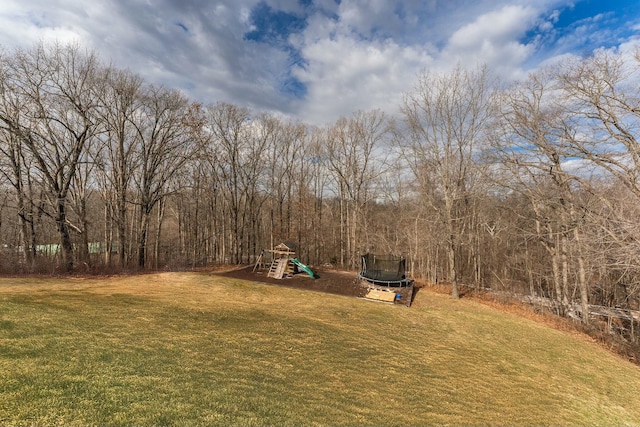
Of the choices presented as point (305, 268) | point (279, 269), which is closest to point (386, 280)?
point (305, 268)

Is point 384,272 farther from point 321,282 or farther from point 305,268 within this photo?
point 305,268

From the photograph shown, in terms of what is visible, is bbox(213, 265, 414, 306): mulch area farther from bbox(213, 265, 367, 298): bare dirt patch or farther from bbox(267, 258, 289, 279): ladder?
bbox(267, 258, 289, 279): ladder

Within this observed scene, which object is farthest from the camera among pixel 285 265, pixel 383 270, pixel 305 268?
pixel 305 268

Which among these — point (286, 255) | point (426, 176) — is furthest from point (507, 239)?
point (286, 255)

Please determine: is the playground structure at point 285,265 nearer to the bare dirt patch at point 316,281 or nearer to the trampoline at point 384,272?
the bare dirt patch at point 316,281

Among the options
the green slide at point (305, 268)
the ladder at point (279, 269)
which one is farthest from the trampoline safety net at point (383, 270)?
the ladder at point (279, 269)

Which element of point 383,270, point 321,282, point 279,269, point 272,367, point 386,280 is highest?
point 279,269

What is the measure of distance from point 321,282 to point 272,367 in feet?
35.6

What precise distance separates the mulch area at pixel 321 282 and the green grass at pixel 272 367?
A: 3.63 meters

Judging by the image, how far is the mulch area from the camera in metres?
14.0

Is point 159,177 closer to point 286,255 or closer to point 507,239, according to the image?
point 286,255

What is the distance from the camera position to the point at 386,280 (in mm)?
15062

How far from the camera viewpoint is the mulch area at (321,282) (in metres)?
14.0

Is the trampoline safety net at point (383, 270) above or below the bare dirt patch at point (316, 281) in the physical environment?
above
